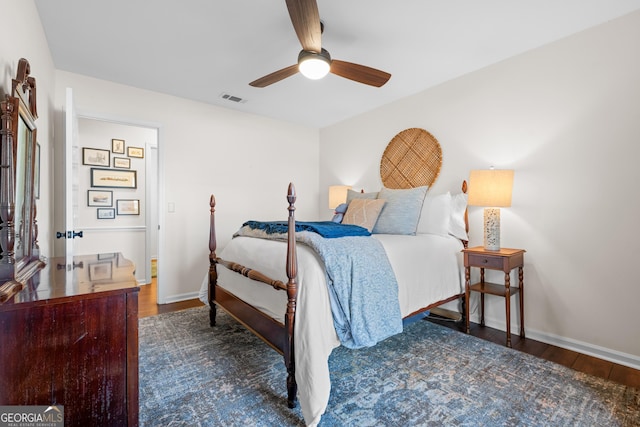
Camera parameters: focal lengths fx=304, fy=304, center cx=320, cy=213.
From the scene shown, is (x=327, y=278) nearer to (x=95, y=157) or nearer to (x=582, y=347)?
(x=582, y=347)

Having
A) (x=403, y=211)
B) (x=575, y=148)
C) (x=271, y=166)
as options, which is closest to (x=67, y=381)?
(x=403, y=211)

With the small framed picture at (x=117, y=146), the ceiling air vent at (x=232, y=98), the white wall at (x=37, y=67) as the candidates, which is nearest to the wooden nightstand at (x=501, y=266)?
the ceiling air vent at (x=232, y=98)

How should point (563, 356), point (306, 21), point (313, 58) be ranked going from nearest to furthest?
point (306, 21)
point (313, 58)
point (563, 356)

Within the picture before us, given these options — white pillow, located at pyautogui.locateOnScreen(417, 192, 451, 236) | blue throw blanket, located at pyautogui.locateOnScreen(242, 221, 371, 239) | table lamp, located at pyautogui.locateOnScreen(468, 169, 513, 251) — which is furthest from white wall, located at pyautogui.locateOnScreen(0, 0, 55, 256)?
table lamp, located at pyautogui.locateOnScreen(468, 169, 513, 251)

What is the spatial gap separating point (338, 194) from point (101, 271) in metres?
3.14

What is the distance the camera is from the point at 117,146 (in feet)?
14.5

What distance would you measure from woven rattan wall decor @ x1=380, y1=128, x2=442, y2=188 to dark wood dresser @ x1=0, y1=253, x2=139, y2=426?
3.09 m

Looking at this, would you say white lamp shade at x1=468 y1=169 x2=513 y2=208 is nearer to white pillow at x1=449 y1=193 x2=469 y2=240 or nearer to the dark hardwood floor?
white pillow at x1=449 y1=193 x2=469 y2=240

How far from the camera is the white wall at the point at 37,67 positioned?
1.53m

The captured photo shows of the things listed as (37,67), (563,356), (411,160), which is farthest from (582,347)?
(37,67)

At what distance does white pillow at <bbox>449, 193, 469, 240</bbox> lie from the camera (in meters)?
2.97

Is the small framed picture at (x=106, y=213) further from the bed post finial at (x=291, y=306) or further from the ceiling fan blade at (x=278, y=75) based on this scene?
the bed post finial at (x=291, y=306)

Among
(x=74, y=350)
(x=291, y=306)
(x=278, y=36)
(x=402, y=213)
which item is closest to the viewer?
(x=74, y=350)

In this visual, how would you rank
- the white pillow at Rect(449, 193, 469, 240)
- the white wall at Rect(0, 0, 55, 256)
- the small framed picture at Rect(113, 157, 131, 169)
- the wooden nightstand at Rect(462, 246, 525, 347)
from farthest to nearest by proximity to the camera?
the small framed picture at Rect(113, 157, 131, 169), the white pillow at Rect(449, 193, 469, 240), the wooden nightstand at Rect(462, 246, 525, 347), the white wall at Rect(0, 0, 55, 256)
